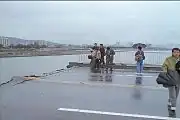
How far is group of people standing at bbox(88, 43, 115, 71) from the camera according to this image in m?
16.9

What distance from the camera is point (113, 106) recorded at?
7414mm

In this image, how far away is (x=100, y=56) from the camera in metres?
17.0

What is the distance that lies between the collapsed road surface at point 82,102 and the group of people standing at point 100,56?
6068 mm

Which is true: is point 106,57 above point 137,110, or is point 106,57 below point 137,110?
above

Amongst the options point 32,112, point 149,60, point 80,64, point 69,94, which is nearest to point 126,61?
point 149,60

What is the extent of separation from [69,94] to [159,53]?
41.4ft

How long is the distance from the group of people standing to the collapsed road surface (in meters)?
6.07

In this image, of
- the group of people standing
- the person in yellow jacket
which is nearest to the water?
the group of people standing

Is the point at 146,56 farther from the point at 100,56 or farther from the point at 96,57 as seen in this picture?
the point at 96,57

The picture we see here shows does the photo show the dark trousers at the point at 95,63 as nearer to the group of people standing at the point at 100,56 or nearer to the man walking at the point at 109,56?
the group of people standing at the point at 100,56

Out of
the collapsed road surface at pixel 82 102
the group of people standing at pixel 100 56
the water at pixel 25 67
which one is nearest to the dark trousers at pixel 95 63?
the group of people standing at pixel 100 56

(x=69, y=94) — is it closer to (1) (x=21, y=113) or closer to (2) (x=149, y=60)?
(1) (x=21, y=113)

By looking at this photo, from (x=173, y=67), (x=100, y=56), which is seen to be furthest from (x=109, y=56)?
(x=173, y=67)

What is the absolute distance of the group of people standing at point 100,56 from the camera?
55.5ft
